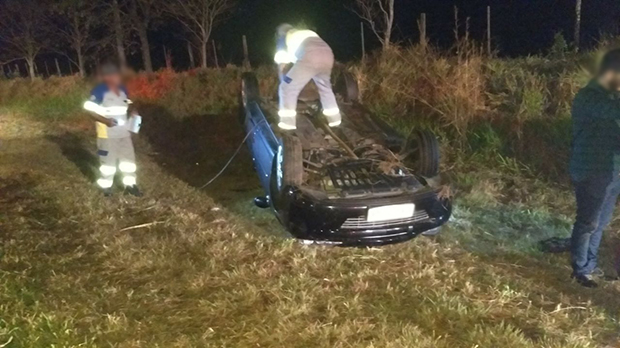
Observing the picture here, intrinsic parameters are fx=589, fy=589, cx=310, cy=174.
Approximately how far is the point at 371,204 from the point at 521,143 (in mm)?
3398

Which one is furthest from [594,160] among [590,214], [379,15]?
[379,15]

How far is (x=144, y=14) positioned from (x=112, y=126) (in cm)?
1224

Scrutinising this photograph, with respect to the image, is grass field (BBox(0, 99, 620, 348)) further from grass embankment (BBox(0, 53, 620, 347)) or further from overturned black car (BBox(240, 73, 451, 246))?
overturned black car (BBox(240, 73, 451, 246))

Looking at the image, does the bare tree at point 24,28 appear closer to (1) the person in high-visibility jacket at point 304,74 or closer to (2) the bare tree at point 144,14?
(2) the bare tree at point 144,14

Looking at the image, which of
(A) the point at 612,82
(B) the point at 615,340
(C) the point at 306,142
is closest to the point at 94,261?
(C) the point at 306,142

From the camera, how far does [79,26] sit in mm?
17562

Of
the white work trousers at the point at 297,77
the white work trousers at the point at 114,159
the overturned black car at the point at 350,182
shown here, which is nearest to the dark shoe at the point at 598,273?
the overturned black car at the point at 350,182

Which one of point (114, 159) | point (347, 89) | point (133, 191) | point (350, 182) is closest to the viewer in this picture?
point (350, 182)

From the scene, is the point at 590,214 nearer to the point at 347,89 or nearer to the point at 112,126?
the point at 347,89

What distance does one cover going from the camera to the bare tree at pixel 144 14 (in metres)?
16.7

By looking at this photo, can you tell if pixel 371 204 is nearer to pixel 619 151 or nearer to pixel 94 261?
pixel 619 151

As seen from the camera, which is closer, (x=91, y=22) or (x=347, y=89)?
(x=347, y=89)

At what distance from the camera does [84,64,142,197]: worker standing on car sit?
231 inches

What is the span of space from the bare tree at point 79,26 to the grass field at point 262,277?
37.5 ft
